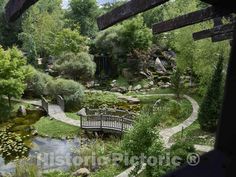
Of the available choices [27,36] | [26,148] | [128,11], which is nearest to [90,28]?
[27,36]

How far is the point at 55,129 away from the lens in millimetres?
16469

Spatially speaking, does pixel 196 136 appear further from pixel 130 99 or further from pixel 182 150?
pixel 130 99

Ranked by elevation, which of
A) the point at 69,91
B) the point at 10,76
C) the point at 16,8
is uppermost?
the point at 16,8

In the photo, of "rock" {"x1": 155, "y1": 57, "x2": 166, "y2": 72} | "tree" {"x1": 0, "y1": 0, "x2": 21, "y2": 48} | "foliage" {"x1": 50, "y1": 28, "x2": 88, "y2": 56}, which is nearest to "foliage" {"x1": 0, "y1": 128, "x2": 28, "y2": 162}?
"foliage" {"x1": 50, "y1": 28, "x2": 88, "y2": 56}

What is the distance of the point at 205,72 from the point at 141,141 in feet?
33.8

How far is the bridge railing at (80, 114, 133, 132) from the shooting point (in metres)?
15.5

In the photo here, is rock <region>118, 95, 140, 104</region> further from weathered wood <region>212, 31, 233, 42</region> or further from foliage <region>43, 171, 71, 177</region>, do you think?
weathered wood <region>212, 31, 233, 42</region>

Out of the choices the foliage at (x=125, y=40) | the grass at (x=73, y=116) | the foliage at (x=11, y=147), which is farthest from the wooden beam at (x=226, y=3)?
the foliage at (x=125, y=40)

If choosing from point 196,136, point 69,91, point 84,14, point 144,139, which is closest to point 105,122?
point 196,136

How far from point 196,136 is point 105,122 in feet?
14.6

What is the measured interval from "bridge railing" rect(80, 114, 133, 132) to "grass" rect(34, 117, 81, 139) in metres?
0.58

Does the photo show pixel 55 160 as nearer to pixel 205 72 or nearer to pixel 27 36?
pixel 205 72

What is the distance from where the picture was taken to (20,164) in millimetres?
11109

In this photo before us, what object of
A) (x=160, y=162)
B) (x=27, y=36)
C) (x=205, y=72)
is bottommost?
(x=160, y=162)
